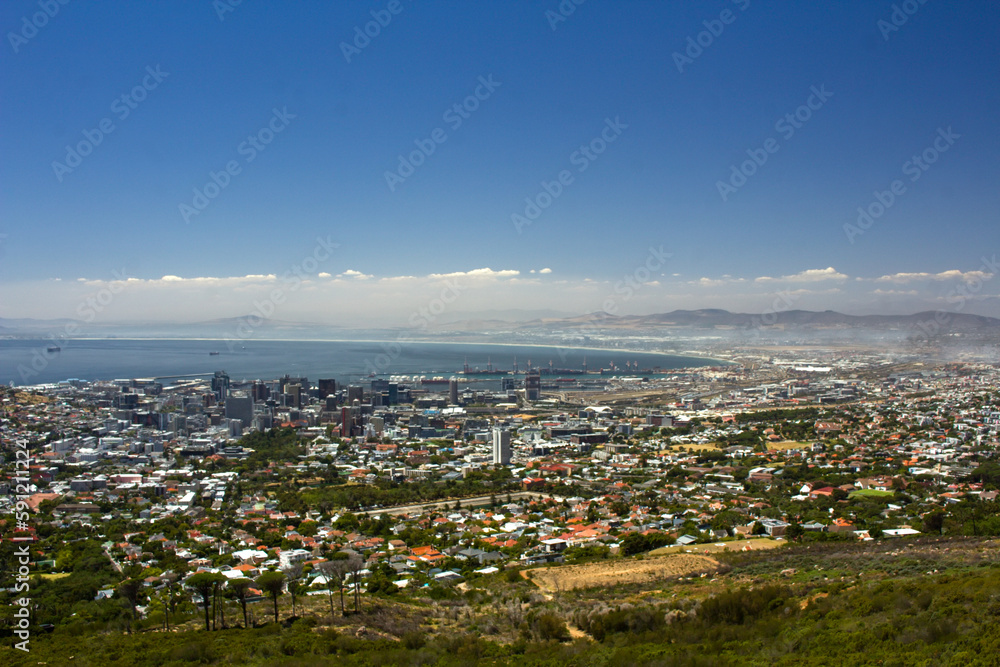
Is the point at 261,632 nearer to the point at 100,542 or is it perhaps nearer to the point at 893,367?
the point at 100,542

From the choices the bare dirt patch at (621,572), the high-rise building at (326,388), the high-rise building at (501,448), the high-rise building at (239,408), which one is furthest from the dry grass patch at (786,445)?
the high-rise building at (326,388)

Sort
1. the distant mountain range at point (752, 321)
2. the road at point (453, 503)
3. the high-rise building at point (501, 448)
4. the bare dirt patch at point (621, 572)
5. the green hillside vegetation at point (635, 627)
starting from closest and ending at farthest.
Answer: the green hillside vegetation at point (635, 627)
the bare dirt patch at point (621, 572)
the road at point (453, 503)
the high-rise building at point (501, 448)
the distant mountain range at point (752, 321)

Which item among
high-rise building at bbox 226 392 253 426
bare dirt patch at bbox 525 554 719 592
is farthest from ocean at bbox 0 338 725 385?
bare dirt patch at bbox 525 554 719 592

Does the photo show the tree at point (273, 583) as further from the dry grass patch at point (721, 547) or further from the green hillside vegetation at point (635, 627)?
the dry grass patch at point (721, 547)

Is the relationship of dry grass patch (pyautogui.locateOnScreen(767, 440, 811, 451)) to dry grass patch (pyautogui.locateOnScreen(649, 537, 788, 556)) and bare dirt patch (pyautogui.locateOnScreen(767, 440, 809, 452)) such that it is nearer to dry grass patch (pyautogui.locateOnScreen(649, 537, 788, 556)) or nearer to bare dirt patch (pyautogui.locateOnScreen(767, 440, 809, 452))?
bare dirt patch (pyautogui.locateOnScreen(767, 440, 809, 452))

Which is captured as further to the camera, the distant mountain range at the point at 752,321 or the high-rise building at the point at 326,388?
the distant mountain range at the point at 752,321

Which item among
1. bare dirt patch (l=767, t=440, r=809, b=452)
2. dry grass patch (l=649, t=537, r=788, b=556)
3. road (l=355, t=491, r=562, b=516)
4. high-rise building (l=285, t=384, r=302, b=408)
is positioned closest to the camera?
dry grass patch (l=649, t=537, r=788, b=556)
